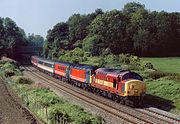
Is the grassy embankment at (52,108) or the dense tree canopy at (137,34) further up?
the dense tree canopy at (137,34)

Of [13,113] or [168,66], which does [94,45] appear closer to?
[168,66]

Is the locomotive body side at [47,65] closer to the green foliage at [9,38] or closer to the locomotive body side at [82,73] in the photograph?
the locomotive body side at [82,73]

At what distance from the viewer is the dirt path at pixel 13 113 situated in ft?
102

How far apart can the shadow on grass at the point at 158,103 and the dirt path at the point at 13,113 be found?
12689 mm

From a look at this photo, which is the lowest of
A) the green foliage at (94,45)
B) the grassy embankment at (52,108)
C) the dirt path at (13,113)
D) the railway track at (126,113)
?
the railway track at (126,113)

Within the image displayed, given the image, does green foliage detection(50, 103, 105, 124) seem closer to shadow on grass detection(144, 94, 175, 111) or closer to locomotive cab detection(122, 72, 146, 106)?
locomotive cab detection(122, 72, 146, 106)

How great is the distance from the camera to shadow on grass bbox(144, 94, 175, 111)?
39763mm

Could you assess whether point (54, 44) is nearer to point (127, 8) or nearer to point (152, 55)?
point (127, 8)

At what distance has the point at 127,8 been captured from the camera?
16088cm

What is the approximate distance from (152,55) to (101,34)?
14.7m

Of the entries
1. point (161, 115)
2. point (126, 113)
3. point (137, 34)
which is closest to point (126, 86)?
point (126, 113)

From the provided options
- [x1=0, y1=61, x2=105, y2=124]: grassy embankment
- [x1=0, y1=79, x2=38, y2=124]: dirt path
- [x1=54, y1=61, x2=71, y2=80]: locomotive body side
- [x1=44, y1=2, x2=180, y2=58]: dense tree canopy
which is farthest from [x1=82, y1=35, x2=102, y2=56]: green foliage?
[x1=0, y1=79, x2=38, y2=124]: dirt path

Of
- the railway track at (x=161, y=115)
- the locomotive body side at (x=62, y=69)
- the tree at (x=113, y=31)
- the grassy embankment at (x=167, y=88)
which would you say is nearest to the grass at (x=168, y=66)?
the grassy embankment at (x=167, y=88)

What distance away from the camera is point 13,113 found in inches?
1363
